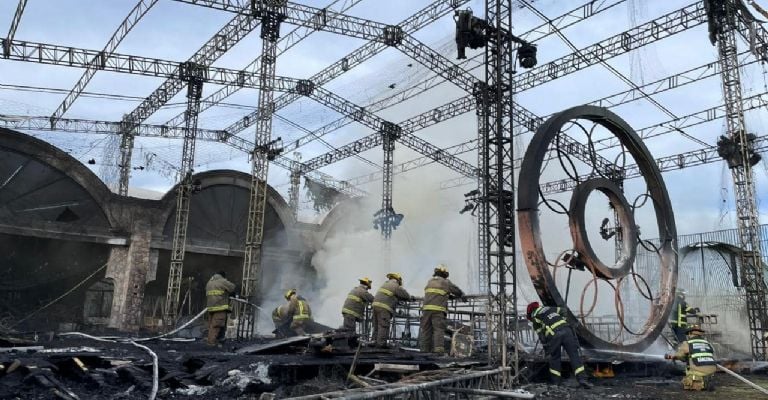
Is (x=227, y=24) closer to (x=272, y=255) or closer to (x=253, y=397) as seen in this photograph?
(x=272, y=255)

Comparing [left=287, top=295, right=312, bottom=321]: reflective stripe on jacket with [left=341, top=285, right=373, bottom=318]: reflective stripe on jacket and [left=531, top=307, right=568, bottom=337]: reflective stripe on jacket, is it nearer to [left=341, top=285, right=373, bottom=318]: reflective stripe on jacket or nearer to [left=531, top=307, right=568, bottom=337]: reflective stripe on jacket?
[left=341, top=285, right=373, bottom=318]: reflective stripe on jacket

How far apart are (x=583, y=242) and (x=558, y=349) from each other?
12.6 feet

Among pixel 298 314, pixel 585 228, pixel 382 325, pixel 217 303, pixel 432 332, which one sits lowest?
pixel 432 332

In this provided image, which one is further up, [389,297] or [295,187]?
[295,187]

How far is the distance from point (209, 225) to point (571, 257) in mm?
19274

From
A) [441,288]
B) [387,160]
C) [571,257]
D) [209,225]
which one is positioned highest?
[387,160]

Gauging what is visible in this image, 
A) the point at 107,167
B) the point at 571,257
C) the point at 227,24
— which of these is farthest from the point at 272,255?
the point at 571,257

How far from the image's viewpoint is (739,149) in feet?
64.4

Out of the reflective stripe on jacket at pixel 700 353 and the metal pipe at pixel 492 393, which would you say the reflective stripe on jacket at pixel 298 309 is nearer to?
the metal pipe at pixel 492 393

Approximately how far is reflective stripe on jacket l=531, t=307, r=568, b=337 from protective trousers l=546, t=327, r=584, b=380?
0.35ft

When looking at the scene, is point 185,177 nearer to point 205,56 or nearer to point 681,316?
point 205,56

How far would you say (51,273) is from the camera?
23.9 meters

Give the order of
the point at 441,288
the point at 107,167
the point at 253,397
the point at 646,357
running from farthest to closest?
the point at 107,167 < the point at 646,357 < the point at 441,288 < the point at 253,397

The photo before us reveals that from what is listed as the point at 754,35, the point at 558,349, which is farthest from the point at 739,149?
the point at 558,349
